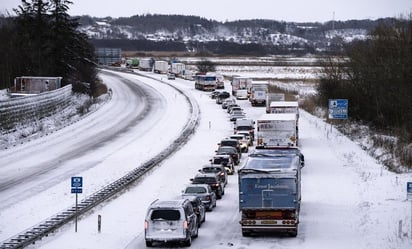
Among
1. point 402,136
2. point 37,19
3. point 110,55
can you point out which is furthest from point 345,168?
point 110,55

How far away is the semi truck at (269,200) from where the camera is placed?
94.4ft

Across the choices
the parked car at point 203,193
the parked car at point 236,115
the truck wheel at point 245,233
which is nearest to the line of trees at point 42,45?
the parked car at point 236,115

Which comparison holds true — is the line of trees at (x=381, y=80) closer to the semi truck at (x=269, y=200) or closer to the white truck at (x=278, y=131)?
the white truck at (x=278, y=131)

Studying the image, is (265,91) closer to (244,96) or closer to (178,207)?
(244,96)

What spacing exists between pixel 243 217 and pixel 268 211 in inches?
40.9

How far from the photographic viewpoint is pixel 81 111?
8581 centimetres

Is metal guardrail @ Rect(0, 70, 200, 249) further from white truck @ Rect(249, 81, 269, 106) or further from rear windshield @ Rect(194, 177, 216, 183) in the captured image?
white truck @ Rect(249, 81, 269, 106)

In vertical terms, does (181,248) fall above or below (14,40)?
below

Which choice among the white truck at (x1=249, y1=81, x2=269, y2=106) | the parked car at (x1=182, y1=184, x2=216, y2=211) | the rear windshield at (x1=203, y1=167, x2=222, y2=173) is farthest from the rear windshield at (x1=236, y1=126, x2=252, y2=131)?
the white truck at (x1=249, y1=81, x2=269, y2=106)

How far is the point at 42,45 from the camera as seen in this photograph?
98.4m

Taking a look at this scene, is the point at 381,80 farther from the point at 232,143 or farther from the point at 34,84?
the point at 34,84

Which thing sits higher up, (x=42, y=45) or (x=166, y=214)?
(x=42, y=45)

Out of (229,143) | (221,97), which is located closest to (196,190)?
(229,143)

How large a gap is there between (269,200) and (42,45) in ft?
246
